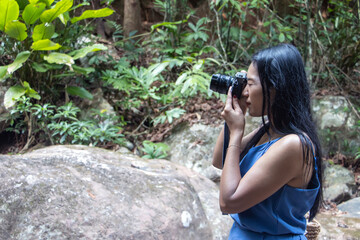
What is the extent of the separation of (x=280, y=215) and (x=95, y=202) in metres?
1.19

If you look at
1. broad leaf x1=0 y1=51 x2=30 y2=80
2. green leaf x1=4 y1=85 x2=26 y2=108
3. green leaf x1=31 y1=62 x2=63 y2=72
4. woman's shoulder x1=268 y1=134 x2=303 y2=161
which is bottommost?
green leaf x1=4 y1=85 x2=26 y2=108

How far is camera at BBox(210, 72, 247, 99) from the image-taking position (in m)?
1.45

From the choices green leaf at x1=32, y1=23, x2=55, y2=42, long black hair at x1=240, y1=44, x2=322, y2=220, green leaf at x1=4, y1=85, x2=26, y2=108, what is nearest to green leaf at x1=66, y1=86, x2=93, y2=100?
green leaf at x1=4, y1=85, x2=26, y2=108

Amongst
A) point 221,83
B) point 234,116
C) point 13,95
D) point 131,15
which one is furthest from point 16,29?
point 234,116

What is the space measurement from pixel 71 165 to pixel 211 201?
1.06 metres

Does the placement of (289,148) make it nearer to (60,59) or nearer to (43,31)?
(60,59)

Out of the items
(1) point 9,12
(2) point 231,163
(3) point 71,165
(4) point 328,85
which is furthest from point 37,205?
(4) point 328,85

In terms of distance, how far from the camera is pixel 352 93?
5.21m

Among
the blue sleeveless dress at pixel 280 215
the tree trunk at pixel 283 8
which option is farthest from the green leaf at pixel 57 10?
the tree trunk at pixel 283 8

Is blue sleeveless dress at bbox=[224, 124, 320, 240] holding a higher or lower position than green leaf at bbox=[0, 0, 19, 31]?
lower

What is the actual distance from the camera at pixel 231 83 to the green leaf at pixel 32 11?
8.95 feet

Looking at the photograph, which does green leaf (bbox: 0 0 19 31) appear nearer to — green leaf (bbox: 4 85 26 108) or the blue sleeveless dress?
green leaf (bbox: 4 85 26 108)

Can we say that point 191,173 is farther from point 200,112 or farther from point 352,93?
point 352,93

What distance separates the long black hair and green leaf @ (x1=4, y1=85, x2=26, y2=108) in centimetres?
299
